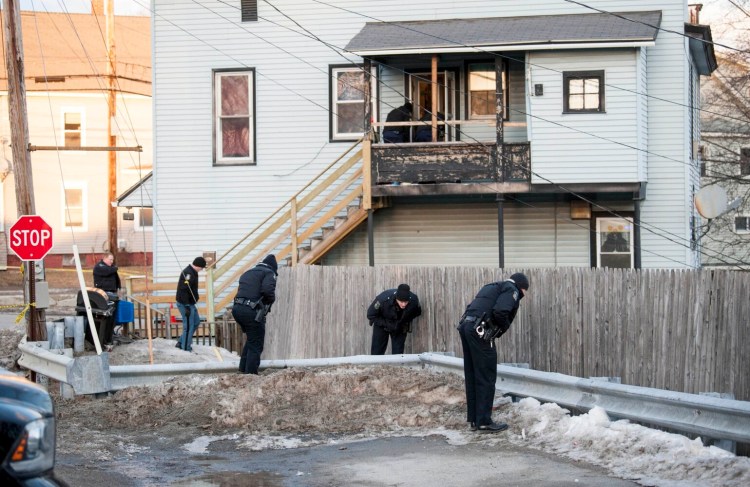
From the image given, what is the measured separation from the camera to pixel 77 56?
44531mm

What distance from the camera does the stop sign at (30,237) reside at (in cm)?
1872

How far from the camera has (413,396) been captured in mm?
12867

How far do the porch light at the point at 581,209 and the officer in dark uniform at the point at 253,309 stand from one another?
10.9 m

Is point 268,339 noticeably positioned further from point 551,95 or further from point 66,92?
point 66,92

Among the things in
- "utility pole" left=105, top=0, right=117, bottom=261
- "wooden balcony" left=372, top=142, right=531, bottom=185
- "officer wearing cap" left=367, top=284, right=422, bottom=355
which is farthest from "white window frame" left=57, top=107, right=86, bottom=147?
Result: "officer wearing cap" left=367, top=284, right=422, bottom=355

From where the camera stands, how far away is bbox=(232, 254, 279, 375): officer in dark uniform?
14.6 meters

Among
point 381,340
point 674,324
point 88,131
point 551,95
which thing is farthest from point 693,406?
point 88,131

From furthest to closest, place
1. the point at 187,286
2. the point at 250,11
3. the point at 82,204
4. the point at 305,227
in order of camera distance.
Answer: the point at 82,204, the point at 250,11, the point at 305,227, the point at 187,286

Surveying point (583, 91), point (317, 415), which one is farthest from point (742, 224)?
point (317, 415)

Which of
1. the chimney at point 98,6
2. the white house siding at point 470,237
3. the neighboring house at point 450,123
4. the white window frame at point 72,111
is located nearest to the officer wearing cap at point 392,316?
the neighboring house at point 450,123

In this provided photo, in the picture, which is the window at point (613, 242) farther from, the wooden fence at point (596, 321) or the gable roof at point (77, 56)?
the gable roof at point (77, 56)

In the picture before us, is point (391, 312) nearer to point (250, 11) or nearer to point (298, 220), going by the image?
point (298, 220)

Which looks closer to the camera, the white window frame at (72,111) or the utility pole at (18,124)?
the utility pole at (18,124)

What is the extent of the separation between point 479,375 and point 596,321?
339 centimetres
